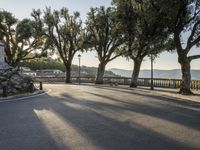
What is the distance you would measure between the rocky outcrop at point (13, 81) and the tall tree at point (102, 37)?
16.0 meters

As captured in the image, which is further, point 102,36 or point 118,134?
point 102,36

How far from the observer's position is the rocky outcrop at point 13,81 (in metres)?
23.0

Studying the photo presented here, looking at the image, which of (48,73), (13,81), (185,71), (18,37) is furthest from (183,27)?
(48,73)

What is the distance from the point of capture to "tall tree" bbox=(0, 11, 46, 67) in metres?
48.6

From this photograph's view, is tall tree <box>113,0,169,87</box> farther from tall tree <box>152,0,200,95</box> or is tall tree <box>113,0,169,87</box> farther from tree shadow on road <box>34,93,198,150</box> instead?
tree shadow on road <box>34,93,198,150</box>

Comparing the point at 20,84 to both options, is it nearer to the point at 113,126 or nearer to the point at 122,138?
the point at 113,126

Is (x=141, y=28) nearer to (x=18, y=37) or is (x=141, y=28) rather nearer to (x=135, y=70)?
(x=135, y=70)

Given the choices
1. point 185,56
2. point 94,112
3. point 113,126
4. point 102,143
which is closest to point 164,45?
point 185,56

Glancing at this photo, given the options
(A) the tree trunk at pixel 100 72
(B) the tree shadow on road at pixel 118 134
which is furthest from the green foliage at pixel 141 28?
(B) the tree shadow on road at pixel 118 134

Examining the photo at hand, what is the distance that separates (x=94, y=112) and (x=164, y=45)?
19.8 metres

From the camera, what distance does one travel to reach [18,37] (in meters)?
50.1

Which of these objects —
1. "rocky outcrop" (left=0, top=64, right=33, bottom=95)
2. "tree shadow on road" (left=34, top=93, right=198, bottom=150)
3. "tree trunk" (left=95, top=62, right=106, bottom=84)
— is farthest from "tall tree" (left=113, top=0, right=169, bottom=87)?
"tree shadow on road" (left=34, top=93, right=198, bottom=150)

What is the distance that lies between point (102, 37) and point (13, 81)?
20.5 metres

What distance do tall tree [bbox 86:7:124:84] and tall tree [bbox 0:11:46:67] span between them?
9452 mm
